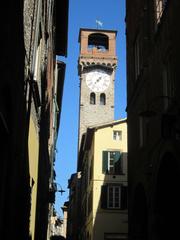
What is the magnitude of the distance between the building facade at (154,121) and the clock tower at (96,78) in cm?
3802

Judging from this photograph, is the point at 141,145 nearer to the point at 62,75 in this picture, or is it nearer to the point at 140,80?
the point at 140,80

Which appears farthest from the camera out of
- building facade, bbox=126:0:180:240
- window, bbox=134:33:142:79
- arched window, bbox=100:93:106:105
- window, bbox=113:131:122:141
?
arched window, bbox=100:93:106:105

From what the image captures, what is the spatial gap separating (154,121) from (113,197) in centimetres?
1835

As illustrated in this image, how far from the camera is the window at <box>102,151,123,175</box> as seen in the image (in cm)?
3378

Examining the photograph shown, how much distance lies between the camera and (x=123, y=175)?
3353cm

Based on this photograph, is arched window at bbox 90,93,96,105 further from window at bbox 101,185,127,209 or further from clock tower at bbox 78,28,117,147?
window at bbox 101,185,127,209

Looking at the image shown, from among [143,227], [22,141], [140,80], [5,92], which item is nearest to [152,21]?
[140,80]

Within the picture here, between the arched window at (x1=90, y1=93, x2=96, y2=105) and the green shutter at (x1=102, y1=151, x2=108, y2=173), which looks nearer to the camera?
the green shutter at (x1=102, y1=151, x2=108, y2=173)

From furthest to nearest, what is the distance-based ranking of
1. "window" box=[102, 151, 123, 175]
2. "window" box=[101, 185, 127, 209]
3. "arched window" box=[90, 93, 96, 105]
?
"arched window" box=[90, 93, 96, 105]
"window" box=[102, 151, 123, 175]
"window" box=[101, 185, 127, 209]

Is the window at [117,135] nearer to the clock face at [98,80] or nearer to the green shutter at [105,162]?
the green shutter at [105,162]

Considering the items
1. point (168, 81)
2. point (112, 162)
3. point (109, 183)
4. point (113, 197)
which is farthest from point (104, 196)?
point (168, 81)

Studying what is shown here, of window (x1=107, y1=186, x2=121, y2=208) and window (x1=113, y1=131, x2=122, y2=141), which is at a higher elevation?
window (x1=113, y1=131, x2=122, y2=141)

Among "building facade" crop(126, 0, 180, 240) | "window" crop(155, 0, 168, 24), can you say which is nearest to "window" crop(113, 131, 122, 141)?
"building facade" crop(126, 0, 180, 240)

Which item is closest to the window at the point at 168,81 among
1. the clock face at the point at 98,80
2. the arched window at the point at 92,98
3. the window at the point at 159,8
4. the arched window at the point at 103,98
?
the window at the point at 159,8
